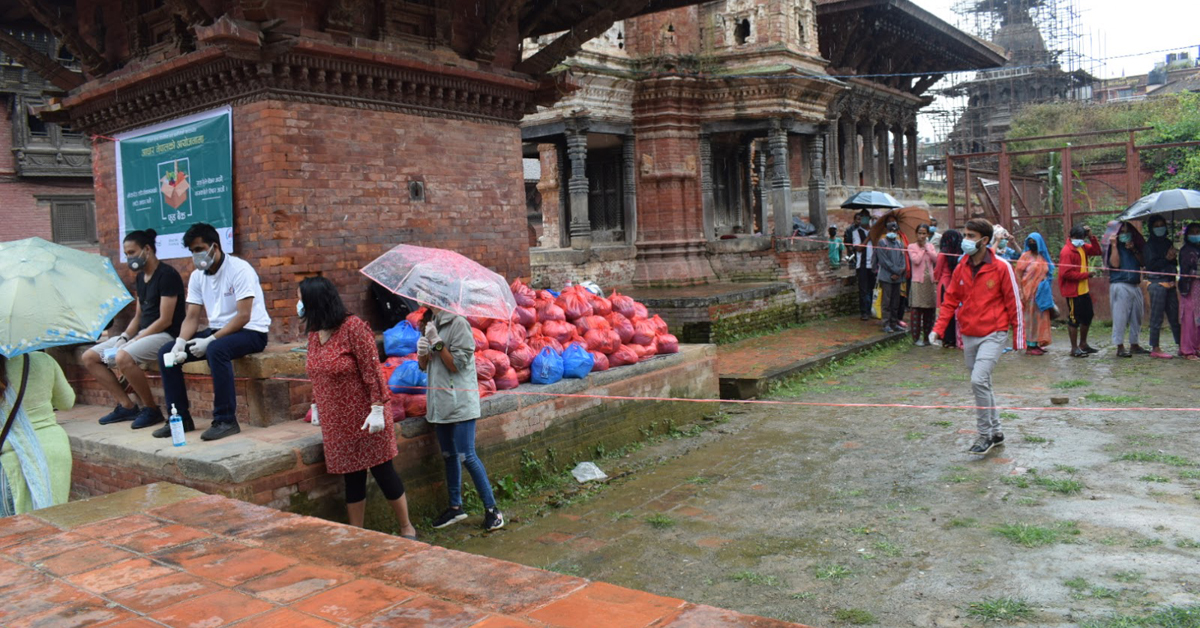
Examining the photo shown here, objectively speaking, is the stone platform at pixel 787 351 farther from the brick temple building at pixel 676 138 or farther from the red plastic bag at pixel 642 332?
the red plastic bag at pixel 642 332

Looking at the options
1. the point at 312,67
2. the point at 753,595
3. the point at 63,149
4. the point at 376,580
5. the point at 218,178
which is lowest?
the point at 753,595

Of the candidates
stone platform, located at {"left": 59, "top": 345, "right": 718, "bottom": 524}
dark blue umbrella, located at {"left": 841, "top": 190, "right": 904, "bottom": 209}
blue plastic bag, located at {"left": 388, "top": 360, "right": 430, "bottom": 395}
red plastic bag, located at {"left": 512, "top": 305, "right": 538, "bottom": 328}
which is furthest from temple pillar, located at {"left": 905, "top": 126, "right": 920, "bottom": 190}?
blue plastic bag, located at {"left": 388, "top": 360, "right": 430, "bottom": 395}

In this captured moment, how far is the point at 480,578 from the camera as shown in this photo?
3.18 m

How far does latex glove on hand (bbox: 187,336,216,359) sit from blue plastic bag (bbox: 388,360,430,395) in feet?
4.15

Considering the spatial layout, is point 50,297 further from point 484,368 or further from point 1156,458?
point 1156,458

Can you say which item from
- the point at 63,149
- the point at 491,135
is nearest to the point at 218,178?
the point at 491,135

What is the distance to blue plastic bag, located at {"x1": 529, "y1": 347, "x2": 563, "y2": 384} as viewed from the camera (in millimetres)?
7422

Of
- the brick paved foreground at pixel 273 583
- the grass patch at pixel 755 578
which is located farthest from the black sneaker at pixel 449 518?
the grass patch at pixel 755 578

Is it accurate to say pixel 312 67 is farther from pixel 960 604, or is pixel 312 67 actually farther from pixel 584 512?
pixel 960 604

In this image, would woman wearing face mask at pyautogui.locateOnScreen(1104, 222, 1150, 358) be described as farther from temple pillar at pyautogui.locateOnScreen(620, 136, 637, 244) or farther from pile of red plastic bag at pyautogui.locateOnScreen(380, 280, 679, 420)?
temple pillar at pyautogui.locateOnScreen(620, 136, 637, 244)

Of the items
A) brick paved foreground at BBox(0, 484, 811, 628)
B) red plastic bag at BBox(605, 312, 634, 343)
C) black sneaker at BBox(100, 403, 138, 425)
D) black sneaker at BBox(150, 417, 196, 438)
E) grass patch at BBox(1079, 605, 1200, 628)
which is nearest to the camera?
brick paved foreground at BBox(0, 484, 811, 628)

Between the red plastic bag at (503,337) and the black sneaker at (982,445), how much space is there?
3839 millimetres

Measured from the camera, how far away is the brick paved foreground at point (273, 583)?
9.43 ft

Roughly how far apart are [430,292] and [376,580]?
278 centimetres
